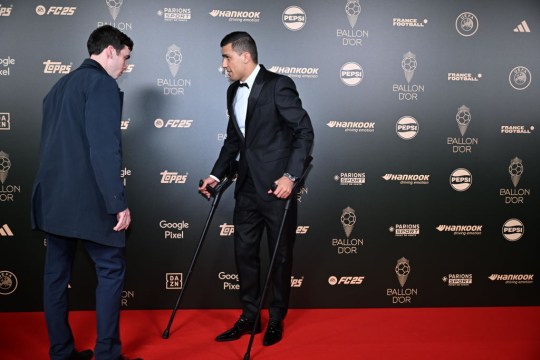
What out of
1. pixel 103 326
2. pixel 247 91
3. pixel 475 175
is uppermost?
pixel 247 91

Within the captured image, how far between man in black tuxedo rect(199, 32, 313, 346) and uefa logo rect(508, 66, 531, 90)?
1.89m

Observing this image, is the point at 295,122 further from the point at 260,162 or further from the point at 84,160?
the point at 84,160

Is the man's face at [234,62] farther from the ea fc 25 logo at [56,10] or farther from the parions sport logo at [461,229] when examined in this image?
the parions sport logo at [461,229]

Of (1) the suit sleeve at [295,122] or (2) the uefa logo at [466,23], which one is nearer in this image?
(1) the suit sleeve at [295,122]

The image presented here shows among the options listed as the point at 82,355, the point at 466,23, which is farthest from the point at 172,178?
the point at 466,23

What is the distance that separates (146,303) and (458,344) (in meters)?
2.17

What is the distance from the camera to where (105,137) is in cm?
252

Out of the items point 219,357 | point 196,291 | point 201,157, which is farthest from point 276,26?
point 219,357

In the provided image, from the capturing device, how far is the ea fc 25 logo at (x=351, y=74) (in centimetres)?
398

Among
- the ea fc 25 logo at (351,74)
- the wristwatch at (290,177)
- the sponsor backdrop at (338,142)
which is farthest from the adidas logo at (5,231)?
the ea fc 25 logo at (351,74)

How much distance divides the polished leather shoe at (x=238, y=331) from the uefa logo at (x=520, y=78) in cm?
260

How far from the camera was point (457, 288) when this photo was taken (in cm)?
419

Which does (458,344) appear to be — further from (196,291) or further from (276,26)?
(276,26)

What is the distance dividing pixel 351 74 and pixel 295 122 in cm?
103
